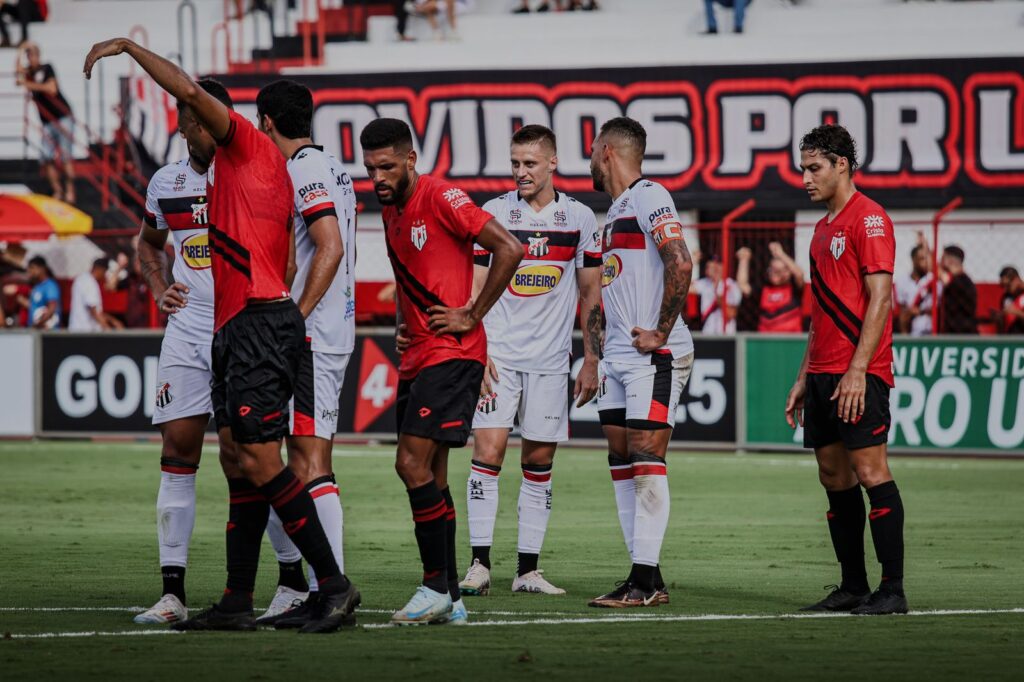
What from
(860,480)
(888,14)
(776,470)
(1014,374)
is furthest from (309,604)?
(888,14)

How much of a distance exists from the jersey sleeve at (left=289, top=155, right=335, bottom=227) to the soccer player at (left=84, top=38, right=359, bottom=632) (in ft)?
0.27

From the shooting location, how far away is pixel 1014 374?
17.8m

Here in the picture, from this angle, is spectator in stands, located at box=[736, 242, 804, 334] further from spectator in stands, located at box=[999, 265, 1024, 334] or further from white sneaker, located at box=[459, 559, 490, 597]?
white sneaker, located at box=[459, 559, 490, 597]

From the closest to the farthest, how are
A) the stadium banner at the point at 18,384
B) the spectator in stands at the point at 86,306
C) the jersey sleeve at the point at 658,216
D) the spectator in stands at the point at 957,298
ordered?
the jersey sleeve at the point at 658,216 < the spectator in stands at the point at 957,298 < the stadium banner at the point at 18,384 < the spectator in stands at the point at 86,306

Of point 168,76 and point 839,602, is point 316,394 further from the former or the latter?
point 839,602

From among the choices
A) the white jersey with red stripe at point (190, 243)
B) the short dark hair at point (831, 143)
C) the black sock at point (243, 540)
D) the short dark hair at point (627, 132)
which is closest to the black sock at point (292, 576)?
the black sock at point (243, 540)

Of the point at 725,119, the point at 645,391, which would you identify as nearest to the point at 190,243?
the point at 645,391

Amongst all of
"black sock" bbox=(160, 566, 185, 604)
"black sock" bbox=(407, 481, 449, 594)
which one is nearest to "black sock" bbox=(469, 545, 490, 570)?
"black sock" bbox=(407, 481, 449, 594)

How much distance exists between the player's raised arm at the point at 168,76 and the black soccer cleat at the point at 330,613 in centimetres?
215

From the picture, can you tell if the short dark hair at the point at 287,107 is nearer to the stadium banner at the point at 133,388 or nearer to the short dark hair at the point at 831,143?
the short dark hair at the point at 831,143

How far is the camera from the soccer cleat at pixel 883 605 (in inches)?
316

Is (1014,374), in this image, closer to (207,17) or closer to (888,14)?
(888,14)

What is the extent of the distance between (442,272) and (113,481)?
29.8ft

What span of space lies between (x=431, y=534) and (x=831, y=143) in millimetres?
2858
